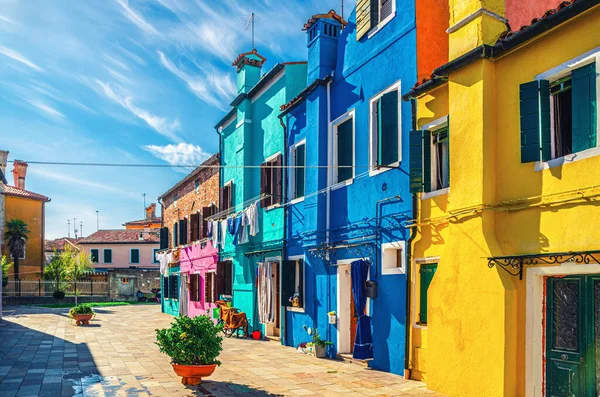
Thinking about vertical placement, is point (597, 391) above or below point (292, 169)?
below

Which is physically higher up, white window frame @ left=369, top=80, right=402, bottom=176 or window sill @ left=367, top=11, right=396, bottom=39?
window sill @ left=367, top=11, right=396, bottom=39

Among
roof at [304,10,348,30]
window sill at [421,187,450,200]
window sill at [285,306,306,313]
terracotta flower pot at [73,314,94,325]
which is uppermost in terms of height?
roof at [304,10,348,30]

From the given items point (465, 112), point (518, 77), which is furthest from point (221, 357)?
point (518, 77)

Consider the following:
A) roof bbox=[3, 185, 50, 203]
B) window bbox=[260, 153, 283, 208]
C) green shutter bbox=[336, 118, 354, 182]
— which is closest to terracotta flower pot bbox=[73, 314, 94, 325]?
window bbox=[260, 153, 283, 208]

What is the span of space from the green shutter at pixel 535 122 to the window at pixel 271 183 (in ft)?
28.7

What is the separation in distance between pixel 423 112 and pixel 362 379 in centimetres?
494

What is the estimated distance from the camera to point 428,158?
9398 mm

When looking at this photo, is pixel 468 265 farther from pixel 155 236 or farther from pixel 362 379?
pixel 155 236

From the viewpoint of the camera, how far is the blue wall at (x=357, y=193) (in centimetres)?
1017

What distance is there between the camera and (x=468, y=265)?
8.07 m

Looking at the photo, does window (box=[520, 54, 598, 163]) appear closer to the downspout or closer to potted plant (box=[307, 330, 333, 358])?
the downspout

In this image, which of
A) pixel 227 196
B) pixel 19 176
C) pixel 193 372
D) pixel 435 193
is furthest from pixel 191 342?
pixel 19 176

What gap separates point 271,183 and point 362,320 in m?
6.19

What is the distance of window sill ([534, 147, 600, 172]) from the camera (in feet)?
21.4
